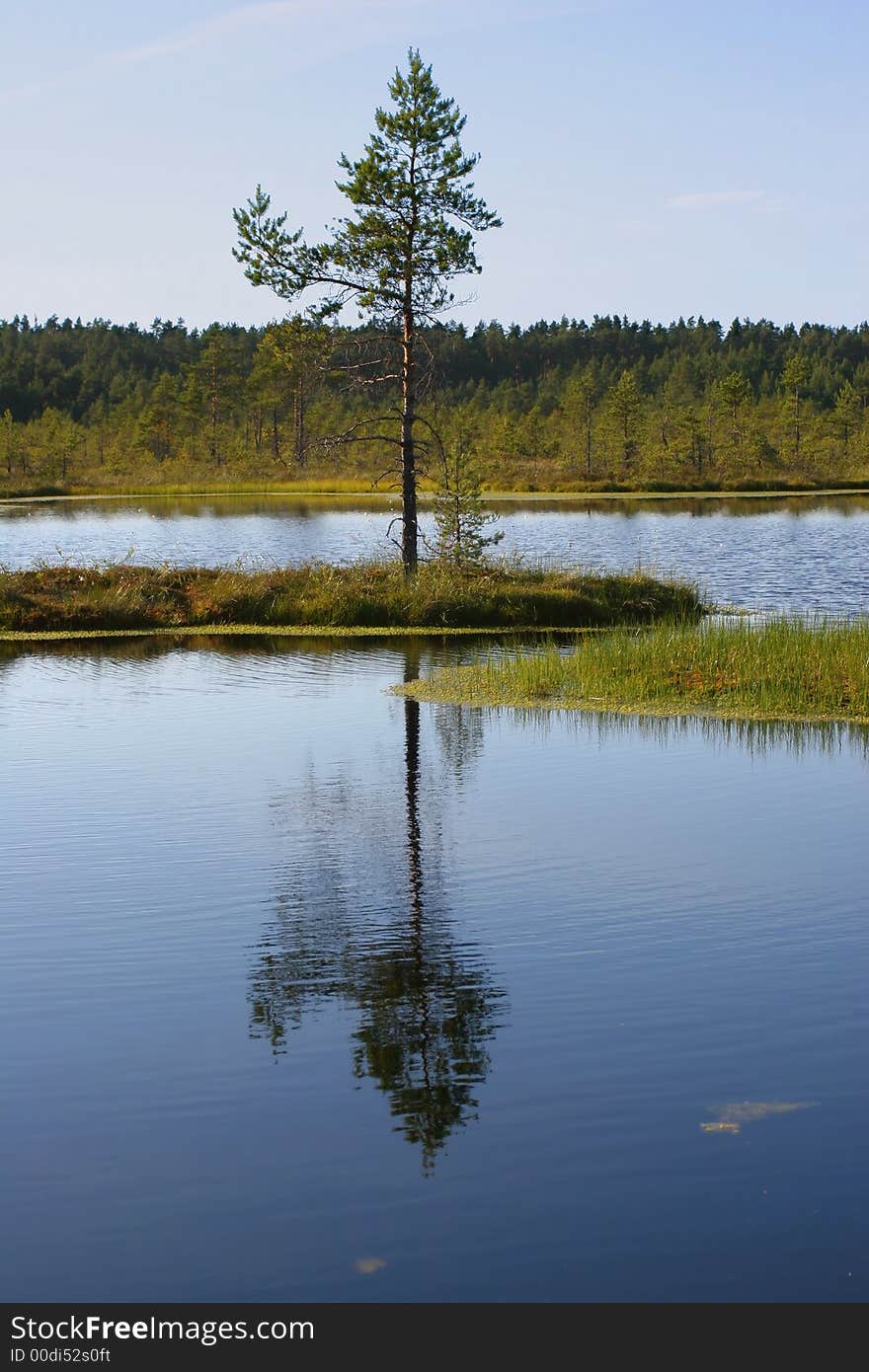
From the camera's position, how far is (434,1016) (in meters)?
8.54

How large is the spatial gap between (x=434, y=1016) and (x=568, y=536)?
50826 millimetres

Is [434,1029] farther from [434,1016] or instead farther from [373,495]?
[373,495]

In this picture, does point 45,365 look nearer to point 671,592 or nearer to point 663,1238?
point 671,592

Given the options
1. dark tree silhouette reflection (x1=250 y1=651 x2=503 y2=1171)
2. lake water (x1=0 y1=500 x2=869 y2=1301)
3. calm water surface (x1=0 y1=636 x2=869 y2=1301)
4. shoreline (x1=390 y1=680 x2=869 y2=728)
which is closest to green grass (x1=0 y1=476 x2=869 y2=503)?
shoreline (x1=390 y1=680 x2=869 y2=728)

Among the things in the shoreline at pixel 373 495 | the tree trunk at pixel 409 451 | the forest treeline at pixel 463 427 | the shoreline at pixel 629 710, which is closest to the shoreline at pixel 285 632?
the tree trunk at pixel 409 451

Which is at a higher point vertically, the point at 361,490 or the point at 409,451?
the point at 361,490

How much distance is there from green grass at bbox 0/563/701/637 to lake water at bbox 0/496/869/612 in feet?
15.7

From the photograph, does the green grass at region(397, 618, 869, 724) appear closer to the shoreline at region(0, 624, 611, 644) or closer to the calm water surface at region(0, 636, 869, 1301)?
the calm water surface at region(0, 636, 869, 1301)

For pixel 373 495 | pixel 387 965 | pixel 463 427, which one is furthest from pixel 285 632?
pixel 463 427

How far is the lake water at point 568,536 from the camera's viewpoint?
4119 centimetres

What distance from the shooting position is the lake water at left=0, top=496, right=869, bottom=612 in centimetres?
4119

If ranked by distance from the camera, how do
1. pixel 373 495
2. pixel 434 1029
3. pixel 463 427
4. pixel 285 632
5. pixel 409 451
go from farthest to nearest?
1. pixel 463 427
2. pixel 373 495
3. pixel 409 451
4. pixel 285 632
5. pixel 434 1029

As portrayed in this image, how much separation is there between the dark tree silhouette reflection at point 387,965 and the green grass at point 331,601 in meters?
15.8
